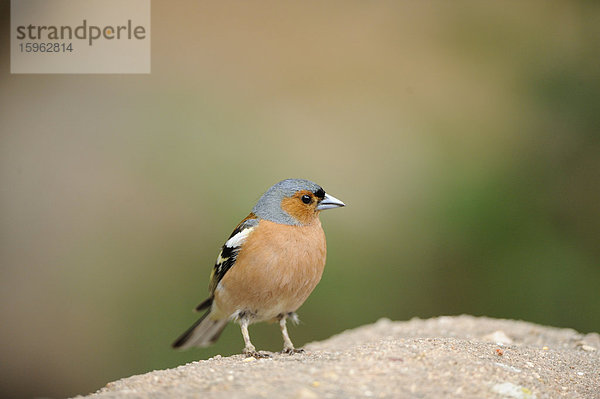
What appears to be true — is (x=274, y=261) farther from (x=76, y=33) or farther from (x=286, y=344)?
(x=76, y=33)

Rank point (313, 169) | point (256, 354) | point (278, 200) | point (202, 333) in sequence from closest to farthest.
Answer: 1. point (256, 354)
2. point (278, 200)
3. point (202, 333)
4. point (313, 169)

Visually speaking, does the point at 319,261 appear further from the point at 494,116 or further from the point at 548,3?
the point at 548,3

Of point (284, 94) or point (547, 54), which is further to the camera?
point (284, 94)

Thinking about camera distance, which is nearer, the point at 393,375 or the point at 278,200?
the point at 393,375

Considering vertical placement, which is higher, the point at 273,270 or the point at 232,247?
the point at 232,247

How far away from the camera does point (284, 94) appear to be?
11141 mm

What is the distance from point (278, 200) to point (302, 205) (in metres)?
0.22

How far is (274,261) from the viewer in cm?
490

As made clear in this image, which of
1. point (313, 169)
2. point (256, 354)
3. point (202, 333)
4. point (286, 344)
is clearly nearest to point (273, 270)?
point (256, 354)

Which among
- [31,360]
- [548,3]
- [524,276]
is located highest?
[548,3]

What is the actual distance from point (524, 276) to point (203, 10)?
7.04 m

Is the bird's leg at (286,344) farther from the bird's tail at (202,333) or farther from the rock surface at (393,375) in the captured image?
the bird's tail at (202,333)

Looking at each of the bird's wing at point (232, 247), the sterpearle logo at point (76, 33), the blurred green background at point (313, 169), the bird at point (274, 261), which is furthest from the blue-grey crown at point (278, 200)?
the sterpearle logo at point (76, 33)

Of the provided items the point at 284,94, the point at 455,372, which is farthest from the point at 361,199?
the point at 455,372
